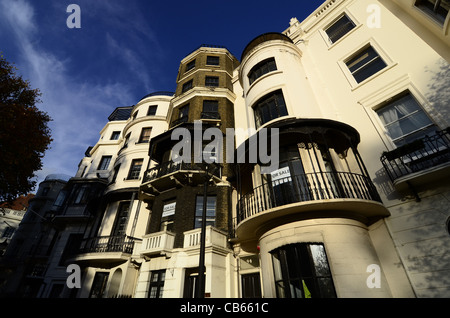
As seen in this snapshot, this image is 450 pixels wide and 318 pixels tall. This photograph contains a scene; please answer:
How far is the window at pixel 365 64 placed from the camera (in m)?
11.3

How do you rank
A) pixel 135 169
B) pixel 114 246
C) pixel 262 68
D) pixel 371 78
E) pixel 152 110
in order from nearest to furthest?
pixel 371 78 → pixel 114 246 → pixel 262 68 → pixel 135 169 → pixel 152 110

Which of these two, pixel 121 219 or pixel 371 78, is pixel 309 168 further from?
pixel 121 219

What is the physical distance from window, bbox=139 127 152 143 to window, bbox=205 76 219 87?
741 cm

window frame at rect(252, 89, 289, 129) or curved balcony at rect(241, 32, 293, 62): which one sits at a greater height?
curved balcony at rect(241, 32, 293, 62)

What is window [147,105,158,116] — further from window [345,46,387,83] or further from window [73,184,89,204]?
window [345,46,387,83]

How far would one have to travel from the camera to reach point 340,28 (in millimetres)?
14344

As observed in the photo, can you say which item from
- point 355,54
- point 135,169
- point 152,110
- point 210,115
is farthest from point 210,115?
point 355,54

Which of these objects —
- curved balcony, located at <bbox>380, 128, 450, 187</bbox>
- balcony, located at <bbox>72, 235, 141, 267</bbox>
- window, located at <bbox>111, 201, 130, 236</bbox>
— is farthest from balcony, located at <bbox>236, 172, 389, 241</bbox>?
window, located at <bbox>111, 201, 130, 236</bbox>

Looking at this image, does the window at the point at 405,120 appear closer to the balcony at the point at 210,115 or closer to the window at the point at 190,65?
the balcony at the point at 210,115

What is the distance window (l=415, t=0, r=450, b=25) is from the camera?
345 inches

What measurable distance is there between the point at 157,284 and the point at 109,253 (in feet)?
13.4
